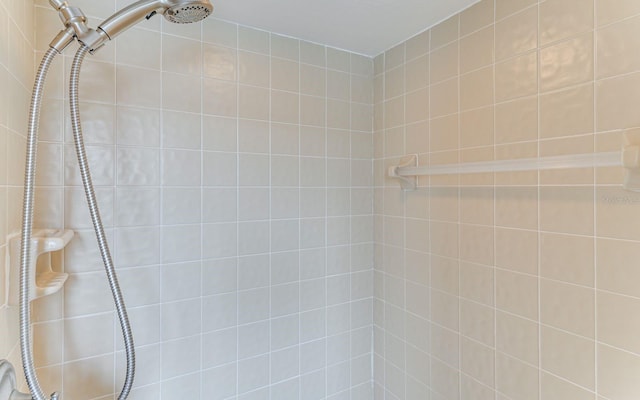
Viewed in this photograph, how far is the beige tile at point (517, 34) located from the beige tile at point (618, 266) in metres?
0.57

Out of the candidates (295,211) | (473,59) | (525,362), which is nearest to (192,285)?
(295,211)

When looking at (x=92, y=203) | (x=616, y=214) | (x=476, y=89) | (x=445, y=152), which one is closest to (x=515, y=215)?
(x=616, y=214)

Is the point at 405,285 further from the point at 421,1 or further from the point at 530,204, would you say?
the point at 421,1

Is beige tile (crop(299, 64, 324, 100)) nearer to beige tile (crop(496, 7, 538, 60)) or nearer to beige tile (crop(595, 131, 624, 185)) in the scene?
beige tile (crop(496, 7, 538, 60))

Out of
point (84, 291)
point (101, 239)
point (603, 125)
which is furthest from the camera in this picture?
point (84, 291)

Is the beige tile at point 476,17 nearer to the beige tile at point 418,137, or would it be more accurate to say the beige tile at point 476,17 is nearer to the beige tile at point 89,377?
the beige tile at point 418,137

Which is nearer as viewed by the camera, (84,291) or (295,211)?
(84,291)

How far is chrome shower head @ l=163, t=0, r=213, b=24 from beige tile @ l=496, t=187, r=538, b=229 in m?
0.95

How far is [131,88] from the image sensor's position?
1034mm

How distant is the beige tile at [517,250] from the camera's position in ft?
2.98

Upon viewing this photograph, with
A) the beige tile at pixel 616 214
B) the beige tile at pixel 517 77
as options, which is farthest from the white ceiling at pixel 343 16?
the beige tile at pixel 616 214

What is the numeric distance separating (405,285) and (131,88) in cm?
125

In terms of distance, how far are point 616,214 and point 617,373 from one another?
0.37 meters

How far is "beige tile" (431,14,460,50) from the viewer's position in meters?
1.13
